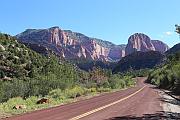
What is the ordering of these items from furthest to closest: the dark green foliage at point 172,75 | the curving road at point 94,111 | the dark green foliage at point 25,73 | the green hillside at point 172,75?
the dark green foliage at point 25,73, the dark green foliage at point 172,75, the green hillside at point 172,75, the curving road at point 94,111

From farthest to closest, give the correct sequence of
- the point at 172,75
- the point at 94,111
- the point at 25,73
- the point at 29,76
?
1. the point at 29,76
2. the point at 25,73
3. the point at 172,75
4. the point at 94,111

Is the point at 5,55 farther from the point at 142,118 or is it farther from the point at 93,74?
the point at 142,118

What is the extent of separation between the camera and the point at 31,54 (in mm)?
111875

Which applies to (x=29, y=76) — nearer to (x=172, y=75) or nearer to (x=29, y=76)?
(x=29, y=76)

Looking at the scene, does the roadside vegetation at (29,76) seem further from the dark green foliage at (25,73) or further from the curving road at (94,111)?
the curving road at (94,111)

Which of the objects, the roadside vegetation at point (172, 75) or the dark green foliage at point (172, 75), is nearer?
the roadside vegetation at point (172, 75)

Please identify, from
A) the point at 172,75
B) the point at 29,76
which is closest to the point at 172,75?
the point at 172,75

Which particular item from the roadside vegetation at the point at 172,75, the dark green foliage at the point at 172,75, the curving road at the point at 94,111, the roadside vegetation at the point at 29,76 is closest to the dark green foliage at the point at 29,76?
the roadside vegetation at the point at 29,76

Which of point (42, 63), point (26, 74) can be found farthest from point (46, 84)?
point (42, 63)

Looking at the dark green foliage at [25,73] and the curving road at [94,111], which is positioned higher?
the dark green foliage at [25,73]

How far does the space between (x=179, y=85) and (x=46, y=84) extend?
28059 mm

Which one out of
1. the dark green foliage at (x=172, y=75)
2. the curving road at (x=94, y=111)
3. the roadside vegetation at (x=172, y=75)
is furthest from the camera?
the dark green foliage at (x=172, y=75)

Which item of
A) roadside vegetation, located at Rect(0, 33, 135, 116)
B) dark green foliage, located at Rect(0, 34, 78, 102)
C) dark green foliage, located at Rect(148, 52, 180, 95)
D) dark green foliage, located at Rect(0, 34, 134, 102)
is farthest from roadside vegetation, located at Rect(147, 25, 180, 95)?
dark green foliage, located at Rect(0, 34, 78, 102)

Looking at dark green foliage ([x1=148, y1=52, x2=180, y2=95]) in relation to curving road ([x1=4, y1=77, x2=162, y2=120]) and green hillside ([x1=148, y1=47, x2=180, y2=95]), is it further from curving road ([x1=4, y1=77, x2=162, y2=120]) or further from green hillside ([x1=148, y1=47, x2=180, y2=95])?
curving road ([x1=4, y1=77, x2=162, y2=120])
